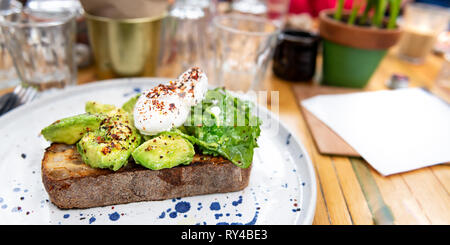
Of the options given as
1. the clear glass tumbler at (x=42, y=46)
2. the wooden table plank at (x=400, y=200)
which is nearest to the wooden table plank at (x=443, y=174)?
the wooden table plank at (x=400, y=200)

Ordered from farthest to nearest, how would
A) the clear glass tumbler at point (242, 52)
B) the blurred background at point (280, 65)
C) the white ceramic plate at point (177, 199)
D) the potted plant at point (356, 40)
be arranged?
the potted plant at point (356, 40) < the clear glass tumbler at point (242, 52) < the blurred background at point (280, 65) < the white ceramic plate at point (177, 199)

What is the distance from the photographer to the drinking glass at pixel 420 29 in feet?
6.79

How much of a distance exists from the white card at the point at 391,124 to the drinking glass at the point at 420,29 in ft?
2.26

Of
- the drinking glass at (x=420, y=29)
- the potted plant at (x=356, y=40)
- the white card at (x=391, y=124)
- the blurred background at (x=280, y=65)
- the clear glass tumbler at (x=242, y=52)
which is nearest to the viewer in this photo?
the blurred background at (x=280, y=65)

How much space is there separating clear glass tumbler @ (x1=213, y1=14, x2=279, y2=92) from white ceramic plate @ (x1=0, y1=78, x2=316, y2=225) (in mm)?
432

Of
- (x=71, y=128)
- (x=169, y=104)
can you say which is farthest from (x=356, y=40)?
(x=71, y=128)

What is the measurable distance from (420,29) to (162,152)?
2103mm

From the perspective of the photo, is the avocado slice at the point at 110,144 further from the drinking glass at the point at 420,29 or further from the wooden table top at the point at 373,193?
the drinking glass at the point at 420,29

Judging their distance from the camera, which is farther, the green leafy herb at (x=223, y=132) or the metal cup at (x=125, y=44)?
the metal cup at (x=125, y=44)

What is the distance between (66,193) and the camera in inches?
32.9

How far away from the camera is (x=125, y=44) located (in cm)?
142

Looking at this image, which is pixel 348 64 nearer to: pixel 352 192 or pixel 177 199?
pixel 352 192

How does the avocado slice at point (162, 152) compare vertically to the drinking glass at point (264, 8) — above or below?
below

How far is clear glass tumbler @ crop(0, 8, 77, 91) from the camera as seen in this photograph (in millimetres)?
1309
